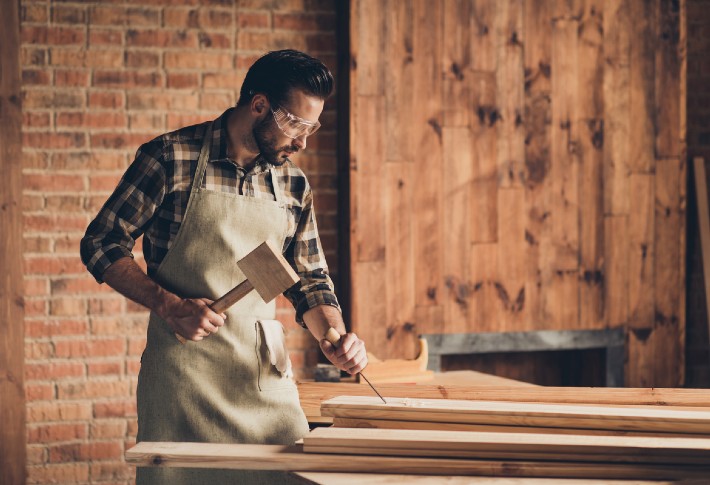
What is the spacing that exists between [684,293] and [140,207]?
9.56 feet

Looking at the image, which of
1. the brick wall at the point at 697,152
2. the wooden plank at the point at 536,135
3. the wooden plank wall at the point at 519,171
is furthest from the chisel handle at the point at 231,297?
the brick wall at the point at 697,152

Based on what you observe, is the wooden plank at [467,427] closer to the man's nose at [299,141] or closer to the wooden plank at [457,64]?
the man's nose at [299,141]

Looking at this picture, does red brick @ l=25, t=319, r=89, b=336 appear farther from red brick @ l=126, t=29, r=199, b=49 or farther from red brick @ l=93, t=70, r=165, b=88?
red brick @ l=126, t=29, r=199, b=49

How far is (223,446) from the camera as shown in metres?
1.70

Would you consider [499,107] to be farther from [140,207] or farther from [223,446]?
[223,446]

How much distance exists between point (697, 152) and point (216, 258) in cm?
301

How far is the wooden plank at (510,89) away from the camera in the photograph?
3.95 metres

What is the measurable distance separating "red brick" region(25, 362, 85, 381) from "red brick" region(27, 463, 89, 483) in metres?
0.37

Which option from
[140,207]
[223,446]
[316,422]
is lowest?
[316,422]

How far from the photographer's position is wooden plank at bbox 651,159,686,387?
414cm

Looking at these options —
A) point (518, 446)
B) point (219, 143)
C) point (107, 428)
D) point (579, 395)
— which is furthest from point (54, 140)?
point (518, 446)

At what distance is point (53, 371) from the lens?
365 centimetres

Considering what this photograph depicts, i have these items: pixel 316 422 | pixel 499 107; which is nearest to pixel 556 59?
pixel 499 107

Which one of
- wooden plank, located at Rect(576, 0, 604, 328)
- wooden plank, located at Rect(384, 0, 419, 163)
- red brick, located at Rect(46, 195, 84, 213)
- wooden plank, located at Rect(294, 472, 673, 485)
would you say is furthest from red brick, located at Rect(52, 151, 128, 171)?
wooden plank, located at Rect(294, 472, 673, 485)
